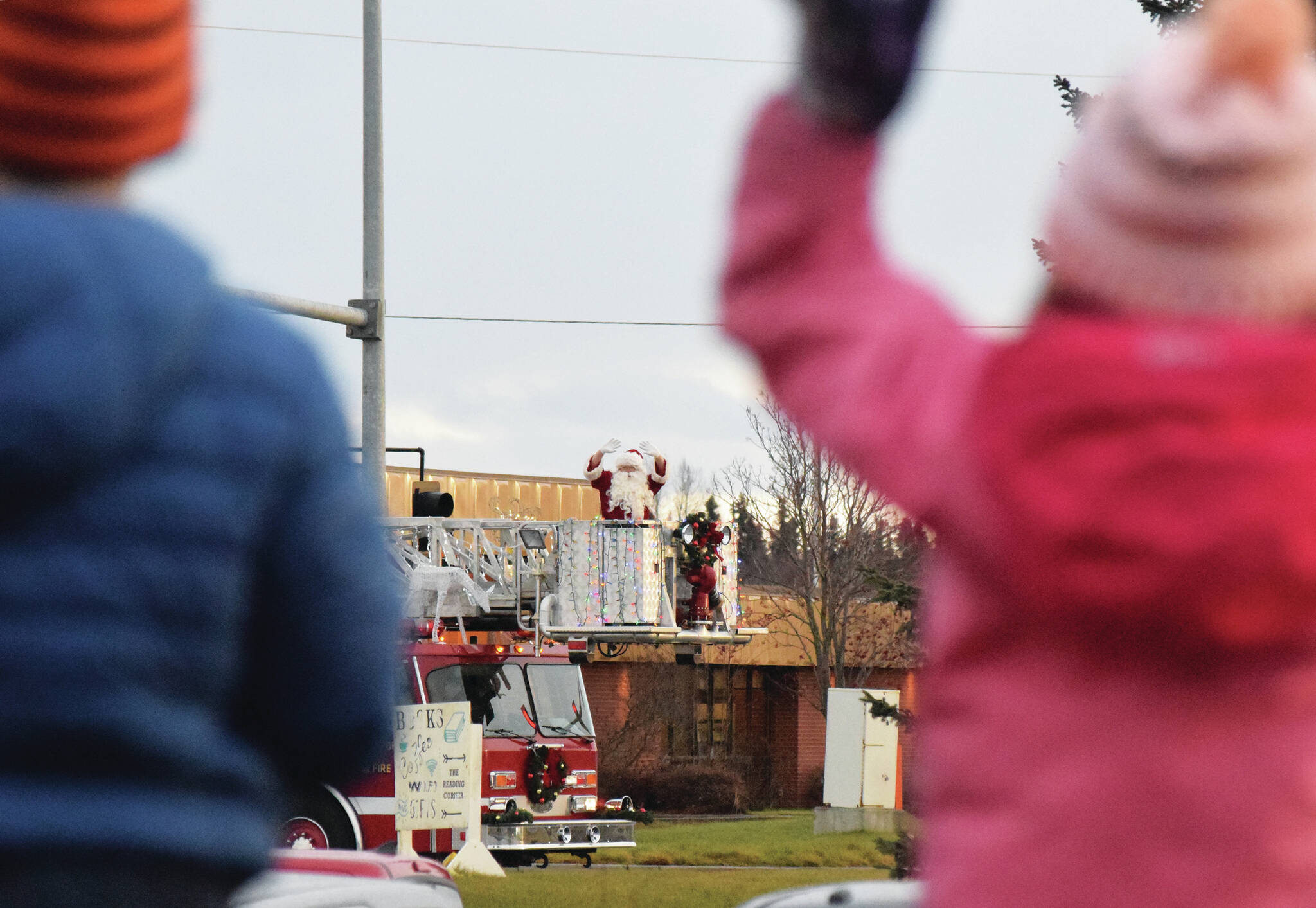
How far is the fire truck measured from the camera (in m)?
16.5

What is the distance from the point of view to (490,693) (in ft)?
55.2

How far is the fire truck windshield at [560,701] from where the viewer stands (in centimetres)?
1723

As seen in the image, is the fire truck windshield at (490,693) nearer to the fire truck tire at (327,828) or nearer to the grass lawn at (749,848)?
the fire truck tire at (327,828)

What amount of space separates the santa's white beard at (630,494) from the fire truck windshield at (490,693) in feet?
7.30

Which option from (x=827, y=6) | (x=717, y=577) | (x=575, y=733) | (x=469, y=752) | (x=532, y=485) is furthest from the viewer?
(x=532, y=485)

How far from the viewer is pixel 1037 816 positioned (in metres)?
1.67

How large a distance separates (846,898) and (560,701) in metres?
13.3

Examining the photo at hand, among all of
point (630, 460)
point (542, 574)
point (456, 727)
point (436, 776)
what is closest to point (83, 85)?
point (456, 727)

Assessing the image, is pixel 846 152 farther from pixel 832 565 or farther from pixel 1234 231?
pixel 832 565

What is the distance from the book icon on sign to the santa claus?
5.10 metres

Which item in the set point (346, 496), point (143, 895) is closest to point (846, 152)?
point (346, 496)

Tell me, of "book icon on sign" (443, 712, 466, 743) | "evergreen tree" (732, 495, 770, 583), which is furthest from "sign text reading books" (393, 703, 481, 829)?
"evergreen tree" (732, 495, 770, 583)

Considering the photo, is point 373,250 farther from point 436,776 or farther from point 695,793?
point 695,793

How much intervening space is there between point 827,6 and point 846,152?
170mm
